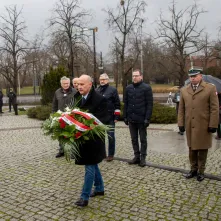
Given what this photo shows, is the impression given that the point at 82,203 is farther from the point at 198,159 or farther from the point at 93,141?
the point at 198,159

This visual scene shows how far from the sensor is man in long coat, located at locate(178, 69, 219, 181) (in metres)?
5.13

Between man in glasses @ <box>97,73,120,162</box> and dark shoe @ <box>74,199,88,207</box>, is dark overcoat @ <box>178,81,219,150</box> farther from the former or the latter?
dark shoe @ <box>74,199,88,207</box>

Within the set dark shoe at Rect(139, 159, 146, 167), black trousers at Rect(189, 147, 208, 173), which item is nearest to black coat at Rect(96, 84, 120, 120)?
Answer: dark shoe at Rect(139, 159, 146, 167)

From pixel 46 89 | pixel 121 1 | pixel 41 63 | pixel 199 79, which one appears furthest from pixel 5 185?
pixel 41 63

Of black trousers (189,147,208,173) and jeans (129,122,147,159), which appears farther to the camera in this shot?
jeans (129,122,147,159)

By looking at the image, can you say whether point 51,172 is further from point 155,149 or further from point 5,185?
point 155,149

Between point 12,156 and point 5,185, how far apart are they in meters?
2.27

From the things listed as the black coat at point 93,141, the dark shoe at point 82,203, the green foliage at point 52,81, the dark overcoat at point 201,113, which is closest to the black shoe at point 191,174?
the dark overcoat at point 201,113

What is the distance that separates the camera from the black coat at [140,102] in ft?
20.2

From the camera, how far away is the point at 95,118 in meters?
4.24

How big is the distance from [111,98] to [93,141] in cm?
251

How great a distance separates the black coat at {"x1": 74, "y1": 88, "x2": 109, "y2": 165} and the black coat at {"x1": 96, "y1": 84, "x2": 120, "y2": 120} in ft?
7.05

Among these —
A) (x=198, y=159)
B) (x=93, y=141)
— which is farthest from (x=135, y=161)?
(x=93, y=141)

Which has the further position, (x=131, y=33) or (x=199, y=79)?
(x=131, y=33)
